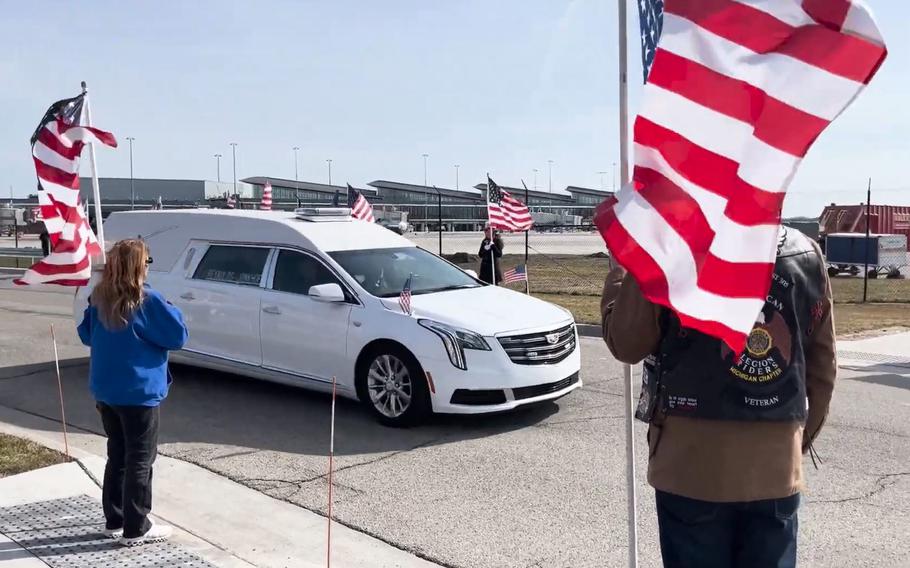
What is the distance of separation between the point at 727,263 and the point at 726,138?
1.24ft

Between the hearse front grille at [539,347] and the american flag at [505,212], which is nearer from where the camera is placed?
the hearse front grille at [539,347]

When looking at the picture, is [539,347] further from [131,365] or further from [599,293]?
[599,293]

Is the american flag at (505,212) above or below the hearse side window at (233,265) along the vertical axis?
above

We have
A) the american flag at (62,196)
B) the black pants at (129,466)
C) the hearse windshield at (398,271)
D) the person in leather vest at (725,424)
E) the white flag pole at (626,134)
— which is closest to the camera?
the person in leather vest at (725,424)

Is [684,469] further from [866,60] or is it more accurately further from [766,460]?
[866,60]

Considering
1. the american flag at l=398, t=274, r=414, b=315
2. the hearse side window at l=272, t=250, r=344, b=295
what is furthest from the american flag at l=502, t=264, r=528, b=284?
the american flag at l=398, t=274, r=414, b=315

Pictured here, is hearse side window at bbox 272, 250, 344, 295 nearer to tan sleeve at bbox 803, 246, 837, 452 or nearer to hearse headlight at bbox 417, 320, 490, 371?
hearse headlight at bbox 417, 320, 490, 371

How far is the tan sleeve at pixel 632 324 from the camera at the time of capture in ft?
9.01

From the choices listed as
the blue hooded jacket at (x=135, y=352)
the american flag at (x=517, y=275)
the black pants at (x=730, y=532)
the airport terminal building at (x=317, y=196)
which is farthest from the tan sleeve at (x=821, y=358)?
the airport terminal building at (x=317, y=196)

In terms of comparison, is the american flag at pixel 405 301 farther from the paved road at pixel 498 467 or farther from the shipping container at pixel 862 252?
the shipping container at pixel 862 252

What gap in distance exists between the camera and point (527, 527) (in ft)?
17.7

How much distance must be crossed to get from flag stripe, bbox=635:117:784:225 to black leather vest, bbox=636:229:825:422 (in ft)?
1.27

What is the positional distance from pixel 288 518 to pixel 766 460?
364 centimetres

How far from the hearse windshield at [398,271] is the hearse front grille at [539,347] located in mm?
1260
